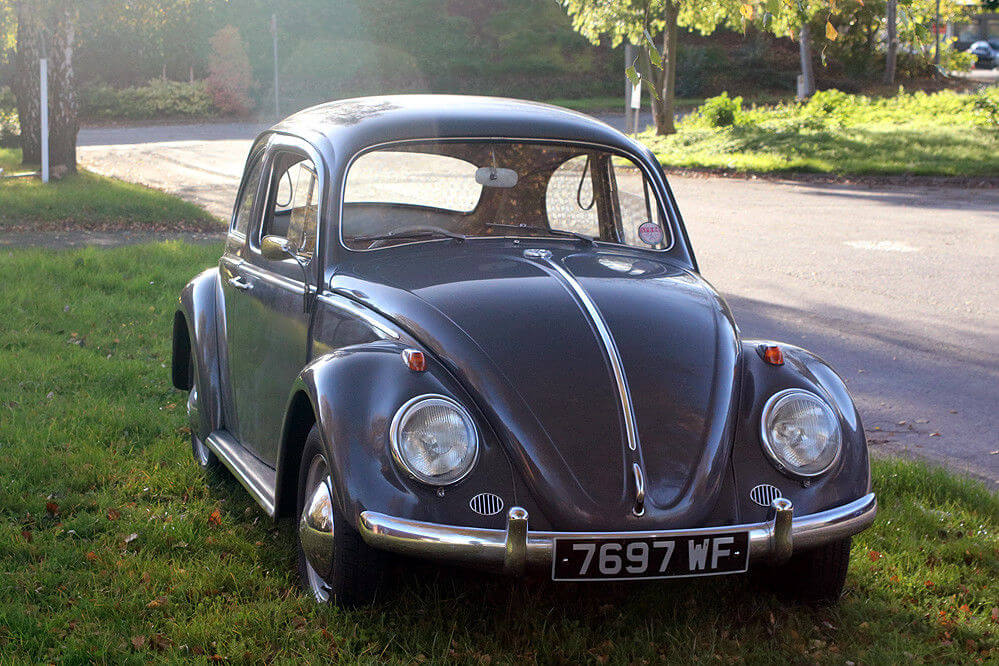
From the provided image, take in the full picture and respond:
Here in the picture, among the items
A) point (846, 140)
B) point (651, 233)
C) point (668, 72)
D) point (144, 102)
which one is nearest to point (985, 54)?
point (668, 72)

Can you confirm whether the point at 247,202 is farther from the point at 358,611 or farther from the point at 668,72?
the point at 668,72

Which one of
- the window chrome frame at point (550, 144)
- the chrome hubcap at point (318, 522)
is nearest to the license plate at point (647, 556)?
the chrome hubcap at point (318, 522)

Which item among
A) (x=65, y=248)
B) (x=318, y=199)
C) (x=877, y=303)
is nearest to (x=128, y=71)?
(x=65, y=248)

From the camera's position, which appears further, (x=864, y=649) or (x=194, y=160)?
(x=194, y=160)

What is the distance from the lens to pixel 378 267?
4.05m

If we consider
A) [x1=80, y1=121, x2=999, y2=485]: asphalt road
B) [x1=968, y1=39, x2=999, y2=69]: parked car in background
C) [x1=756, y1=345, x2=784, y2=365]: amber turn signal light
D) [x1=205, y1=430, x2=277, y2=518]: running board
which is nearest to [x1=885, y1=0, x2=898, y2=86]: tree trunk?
[x1=80, y1=121, x2=999, y2=485]: asphalt road

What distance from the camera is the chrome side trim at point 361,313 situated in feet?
11.9

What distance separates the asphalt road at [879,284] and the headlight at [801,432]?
2243 millimetres

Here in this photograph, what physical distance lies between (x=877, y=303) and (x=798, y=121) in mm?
16319

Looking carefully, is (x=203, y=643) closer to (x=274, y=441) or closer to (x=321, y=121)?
(x=274, y=441)

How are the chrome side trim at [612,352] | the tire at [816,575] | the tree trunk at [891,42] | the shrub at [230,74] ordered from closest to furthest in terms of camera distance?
the chrome side trim at [612,352], the tire at [816,575], the tree trunk at [891,42], the shrub at [230,74]

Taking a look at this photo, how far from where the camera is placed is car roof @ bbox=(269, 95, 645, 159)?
435 centimetres

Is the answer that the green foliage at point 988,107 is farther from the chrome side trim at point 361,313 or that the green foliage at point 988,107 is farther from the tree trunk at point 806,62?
the chrome side trim at point 361,313

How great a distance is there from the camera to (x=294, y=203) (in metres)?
4.71
